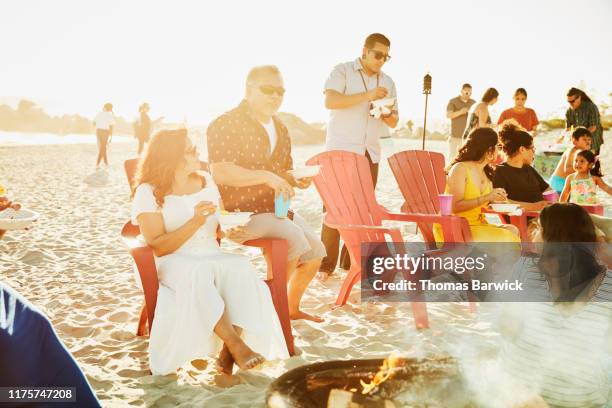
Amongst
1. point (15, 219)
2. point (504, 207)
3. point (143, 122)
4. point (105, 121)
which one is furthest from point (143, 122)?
point (15, 219)

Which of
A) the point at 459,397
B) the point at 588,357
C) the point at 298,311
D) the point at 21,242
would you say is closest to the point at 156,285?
the point at 298,311

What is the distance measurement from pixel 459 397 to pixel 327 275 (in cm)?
296

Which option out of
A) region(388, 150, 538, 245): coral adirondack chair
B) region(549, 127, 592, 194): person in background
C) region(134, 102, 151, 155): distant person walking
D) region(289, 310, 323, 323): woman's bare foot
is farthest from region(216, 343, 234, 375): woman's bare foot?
region(134, 102, 151, 155): distant person walking

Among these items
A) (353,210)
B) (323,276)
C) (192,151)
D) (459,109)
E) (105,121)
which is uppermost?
(459,109)

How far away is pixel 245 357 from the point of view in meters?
2.84

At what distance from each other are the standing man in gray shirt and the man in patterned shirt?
1.35 meters

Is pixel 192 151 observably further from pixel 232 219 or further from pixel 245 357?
pixel 245 357

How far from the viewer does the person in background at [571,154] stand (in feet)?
20.3

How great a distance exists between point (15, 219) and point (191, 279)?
1035 mm

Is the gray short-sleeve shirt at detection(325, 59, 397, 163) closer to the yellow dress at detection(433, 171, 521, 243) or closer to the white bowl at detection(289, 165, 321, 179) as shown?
the yellow dress at detection(433, 171, 521, 243)

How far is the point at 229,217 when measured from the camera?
2902mm

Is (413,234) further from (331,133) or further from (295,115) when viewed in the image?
(295,115)

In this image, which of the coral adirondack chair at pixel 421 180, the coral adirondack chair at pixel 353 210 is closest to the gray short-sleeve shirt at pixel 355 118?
the coral adirondack chair at pixel 421 180

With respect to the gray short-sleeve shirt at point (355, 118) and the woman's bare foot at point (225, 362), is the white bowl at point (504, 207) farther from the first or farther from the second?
the woman's bare foot at point (225, 362)
